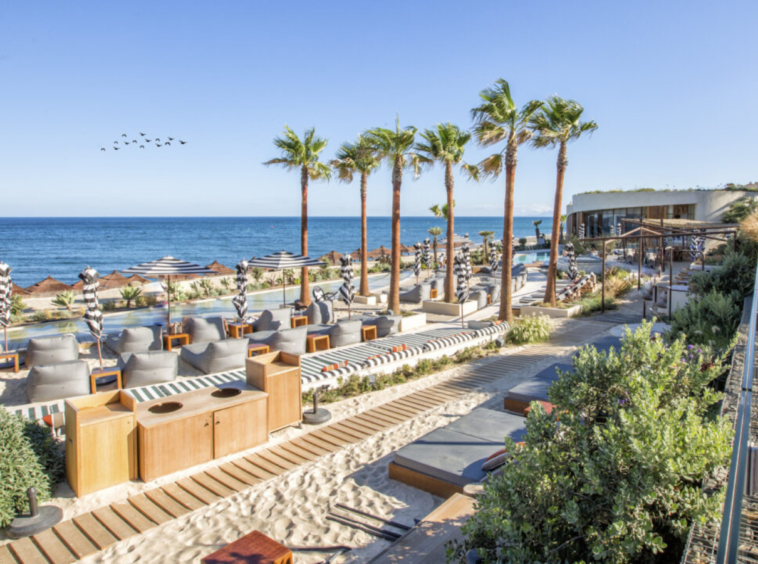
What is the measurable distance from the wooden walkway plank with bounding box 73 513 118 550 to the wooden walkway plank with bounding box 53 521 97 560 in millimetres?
36

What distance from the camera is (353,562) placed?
4.46 metres

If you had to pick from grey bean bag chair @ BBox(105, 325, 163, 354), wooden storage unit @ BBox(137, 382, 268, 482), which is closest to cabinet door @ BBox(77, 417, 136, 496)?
wooden storage unit @ BBox(137, 382, 268, 482)

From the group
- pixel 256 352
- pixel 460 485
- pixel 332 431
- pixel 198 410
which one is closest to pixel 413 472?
pixel 460 485

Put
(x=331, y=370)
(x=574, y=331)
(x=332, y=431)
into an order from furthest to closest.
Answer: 1. (x=574, y=331)
2. (x=331, y=370)
3. (x=332, y=431)

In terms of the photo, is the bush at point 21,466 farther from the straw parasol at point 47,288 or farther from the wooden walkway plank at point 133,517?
the straw parasol at point 47,288

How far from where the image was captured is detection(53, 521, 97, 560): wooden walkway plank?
15.3 feet

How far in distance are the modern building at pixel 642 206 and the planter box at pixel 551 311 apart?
21.5m

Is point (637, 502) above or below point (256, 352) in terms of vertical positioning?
above

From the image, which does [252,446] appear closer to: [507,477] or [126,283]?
[507,477]

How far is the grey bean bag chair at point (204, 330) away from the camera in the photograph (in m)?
11.9

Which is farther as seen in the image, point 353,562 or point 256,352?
point 256,352

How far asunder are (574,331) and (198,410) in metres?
Result: 11.2

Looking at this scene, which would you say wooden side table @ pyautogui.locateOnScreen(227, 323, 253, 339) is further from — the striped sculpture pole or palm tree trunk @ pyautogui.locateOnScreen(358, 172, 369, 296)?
palm tree trunk @ pyautogui.locateOnScreen(358, 172, 369, 296)

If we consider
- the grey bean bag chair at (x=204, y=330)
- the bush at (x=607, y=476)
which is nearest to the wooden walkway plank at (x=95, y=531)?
the bush at (x=607, y=476)
